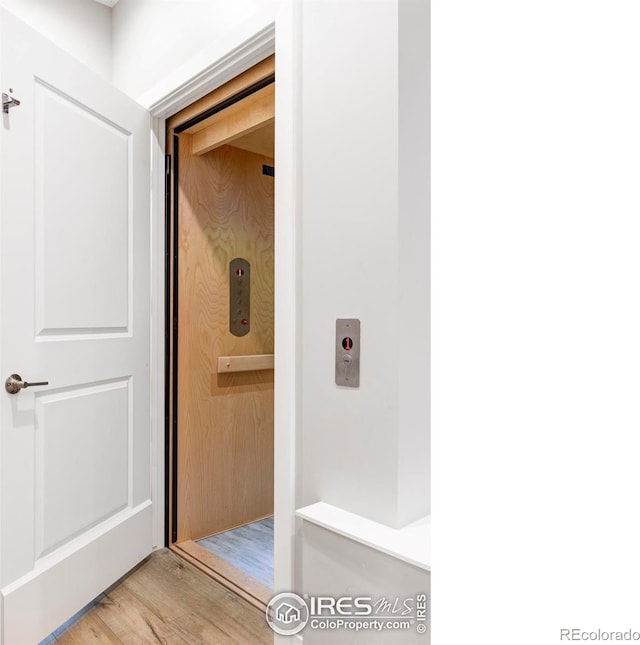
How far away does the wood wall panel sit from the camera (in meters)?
2.21

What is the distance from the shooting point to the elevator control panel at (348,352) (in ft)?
3.86

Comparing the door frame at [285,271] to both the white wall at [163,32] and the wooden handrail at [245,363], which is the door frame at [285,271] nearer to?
the white wall at [163,32]

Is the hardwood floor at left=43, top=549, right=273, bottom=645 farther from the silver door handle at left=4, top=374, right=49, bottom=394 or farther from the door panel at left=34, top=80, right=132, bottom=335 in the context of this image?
the door panel at left=34, top=80, right=132, bottom=335

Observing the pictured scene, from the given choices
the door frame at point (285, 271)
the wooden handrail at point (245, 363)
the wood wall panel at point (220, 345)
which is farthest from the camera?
the wooden handrail at point (245, 363)

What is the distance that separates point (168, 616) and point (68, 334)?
1.02 m

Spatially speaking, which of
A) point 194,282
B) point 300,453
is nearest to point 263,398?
point 194,282

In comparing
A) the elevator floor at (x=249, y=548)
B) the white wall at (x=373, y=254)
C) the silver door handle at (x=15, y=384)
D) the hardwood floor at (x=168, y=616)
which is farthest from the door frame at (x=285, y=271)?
the silver door handle at (x=15, y=384)

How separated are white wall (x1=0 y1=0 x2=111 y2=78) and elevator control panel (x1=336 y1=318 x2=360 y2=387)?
6.48 feet

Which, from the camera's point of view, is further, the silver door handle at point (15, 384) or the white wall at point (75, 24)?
the white wall at point (75, 24)

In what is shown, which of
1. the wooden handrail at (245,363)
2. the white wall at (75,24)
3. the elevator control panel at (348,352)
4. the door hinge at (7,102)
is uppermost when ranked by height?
the white wall at (75,24)

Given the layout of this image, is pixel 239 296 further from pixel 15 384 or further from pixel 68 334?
pixel 15 384

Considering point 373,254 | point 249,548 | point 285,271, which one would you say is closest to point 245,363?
point 249,548

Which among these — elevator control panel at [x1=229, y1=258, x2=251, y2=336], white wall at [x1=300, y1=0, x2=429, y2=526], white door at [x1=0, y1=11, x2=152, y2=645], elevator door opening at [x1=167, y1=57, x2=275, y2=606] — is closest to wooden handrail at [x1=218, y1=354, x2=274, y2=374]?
elevator door opening at [x1=167, y1=57, x2=275, y2=606]
